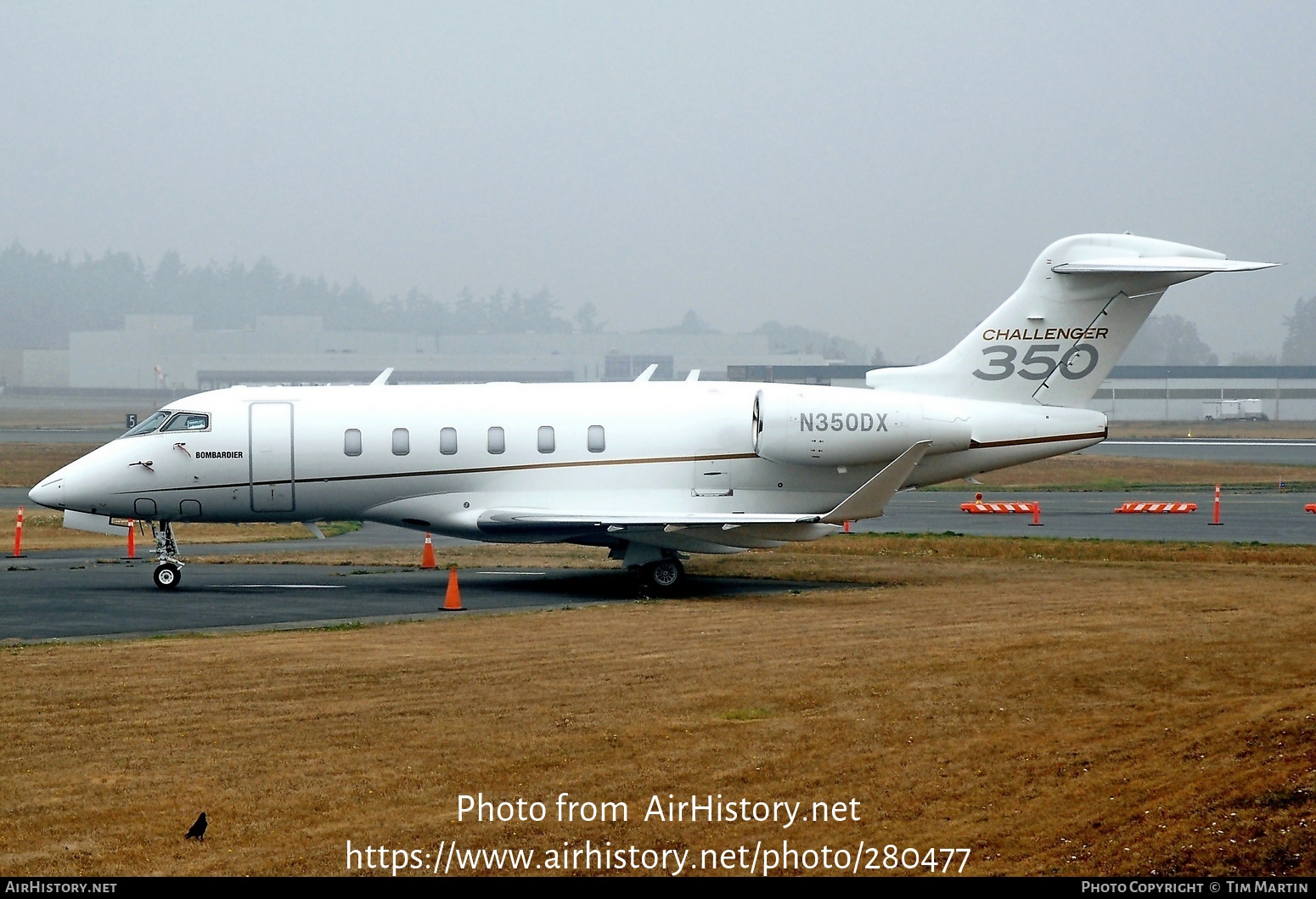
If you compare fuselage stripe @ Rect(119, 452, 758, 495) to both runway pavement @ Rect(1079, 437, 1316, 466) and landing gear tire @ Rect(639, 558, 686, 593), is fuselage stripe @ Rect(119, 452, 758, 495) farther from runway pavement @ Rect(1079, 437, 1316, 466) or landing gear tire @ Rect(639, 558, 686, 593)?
runway pavement @ Rect(1079, 437, 1316, 466)

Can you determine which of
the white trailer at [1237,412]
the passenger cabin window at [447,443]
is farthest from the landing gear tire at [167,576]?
the white trailer at [1237,412]

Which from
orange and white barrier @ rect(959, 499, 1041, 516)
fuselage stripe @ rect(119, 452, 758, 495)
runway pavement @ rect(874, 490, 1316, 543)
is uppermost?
fuselage stripe @ rect(119, 452, 758, 495)

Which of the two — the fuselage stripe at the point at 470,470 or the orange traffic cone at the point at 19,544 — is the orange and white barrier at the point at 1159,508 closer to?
the fuselage stripe at the point at 470,470

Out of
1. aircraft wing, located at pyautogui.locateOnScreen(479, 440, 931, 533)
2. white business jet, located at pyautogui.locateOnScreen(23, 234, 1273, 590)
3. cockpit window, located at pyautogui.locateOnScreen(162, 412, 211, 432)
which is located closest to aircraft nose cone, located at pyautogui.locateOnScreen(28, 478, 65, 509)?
white business jet, located at pyautogui.locateOnScreen(23, 234, 1273, 590)

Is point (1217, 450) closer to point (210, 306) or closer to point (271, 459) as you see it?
point (271, 459)

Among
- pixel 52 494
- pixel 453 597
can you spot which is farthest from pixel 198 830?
pixel 52 494

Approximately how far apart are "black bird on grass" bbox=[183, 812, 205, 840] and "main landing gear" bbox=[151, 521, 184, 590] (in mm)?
12927

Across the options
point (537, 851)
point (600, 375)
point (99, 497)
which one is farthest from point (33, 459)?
point (600, 375)

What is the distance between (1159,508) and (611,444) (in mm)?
16347

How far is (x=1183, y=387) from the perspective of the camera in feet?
282

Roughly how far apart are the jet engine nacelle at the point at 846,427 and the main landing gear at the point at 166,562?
9060mm

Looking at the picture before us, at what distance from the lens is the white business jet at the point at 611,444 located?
20234 millimetres

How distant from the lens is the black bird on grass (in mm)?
7672

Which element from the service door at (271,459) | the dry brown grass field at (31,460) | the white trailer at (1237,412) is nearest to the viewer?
the service door at (271,459)
